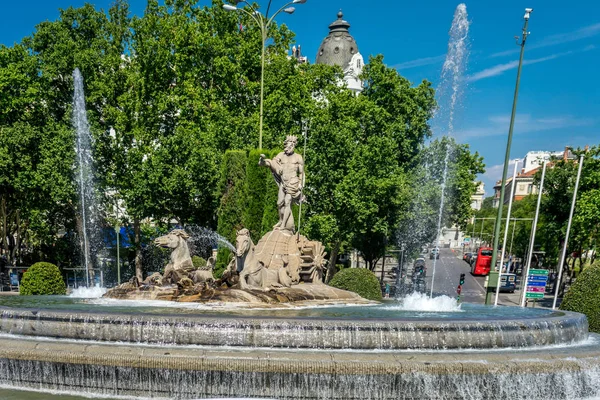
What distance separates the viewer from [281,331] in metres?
12.4

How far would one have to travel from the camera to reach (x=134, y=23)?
36344 mm

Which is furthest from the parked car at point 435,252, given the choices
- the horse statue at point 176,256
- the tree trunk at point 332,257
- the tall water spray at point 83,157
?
the tall water spray at point 83,157

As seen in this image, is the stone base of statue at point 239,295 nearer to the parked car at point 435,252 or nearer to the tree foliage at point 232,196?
the parked car at point 435,252

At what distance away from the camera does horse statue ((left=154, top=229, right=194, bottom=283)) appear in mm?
18547

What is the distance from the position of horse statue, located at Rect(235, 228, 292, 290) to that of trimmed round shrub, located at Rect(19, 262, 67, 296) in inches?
386

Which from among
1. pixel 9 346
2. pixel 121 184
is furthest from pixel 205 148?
pixel 9 346

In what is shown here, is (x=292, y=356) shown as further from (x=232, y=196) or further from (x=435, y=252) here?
(x=435, y=252)

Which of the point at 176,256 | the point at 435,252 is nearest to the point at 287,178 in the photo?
the point at 176,256

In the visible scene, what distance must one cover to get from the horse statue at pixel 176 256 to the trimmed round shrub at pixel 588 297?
37.6 feet

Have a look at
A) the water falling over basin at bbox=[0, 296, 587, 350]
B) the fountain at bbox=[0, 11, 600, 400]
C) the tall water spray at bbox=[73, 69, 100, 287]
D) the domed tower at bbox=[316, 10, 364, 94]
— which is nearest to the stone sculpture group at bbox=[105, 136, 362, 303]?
the fountain at bbox=[0, 11, 600, 400]

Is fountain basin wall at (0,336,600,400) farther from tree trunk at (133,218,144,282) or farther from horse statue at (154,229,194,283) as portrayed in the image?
tree trunk at (133,218,144,282)

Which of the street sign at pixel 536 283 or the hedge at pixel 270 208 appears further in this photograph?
the hedge at pixel 270 208

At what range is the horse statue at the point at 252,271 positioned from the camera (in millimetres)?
17516

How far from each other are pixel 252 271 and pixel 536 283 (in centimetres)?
1346
